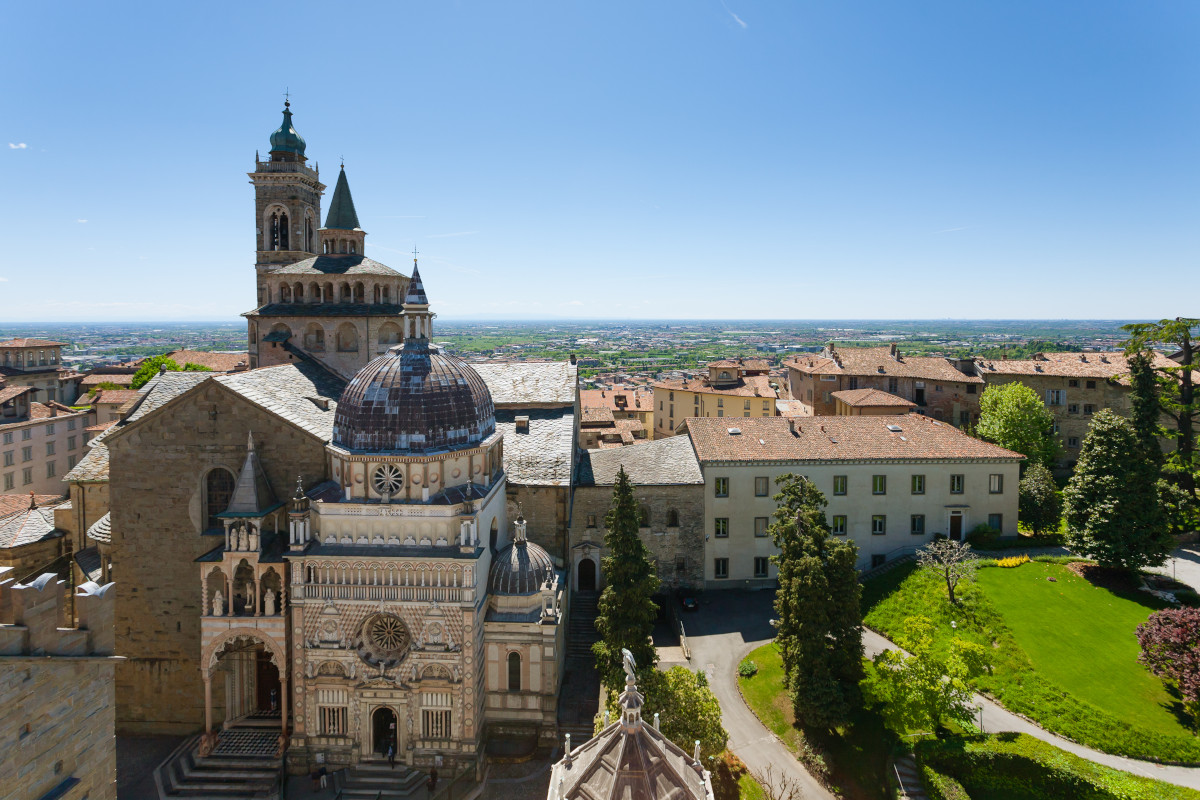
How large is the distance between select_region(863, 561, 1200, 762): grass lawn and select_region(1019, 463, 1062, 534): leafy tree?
5.34m

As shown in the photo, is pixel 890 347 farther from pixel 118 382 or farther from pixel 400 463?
pixel 118 382

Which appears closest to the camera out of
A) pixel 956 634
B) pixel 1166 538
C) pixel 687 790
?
pixel 687 790

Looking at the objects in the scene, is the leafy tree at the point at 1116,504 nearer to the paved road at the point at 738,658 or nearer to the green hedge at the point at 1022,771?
the green hedge at the point at 1022,771

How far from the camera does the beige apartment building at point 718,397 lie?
8141cm

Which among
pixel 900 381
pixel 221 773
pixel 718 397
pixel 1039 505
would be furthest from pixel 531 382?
pixel 900 381

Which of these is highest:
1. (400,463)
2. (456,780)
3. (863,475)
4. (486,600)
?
(400,463)

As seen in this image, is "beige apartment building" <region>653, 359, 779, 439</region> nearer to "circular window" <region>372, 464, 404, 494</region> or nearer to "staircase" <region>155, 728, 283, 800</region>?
"circular window" <region>372, 464, 404, 494</region>

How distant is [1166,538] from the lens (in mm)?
38156

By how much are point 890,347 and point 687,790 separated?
73666 mm

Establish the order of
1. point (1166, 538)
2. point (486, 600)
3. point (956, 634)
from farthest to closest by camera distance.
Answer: point (1166, 538) < point (956, 634) < point (486, 600)

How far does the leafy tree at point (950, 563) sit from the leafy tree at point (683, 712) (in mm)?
17926

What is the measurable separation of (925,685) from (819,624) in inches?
186

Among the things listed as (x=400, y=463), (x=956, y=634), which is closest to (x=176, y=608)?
(x=400, y=463)

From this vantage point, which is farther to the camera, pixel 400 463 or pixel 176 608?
pixel 176 608
